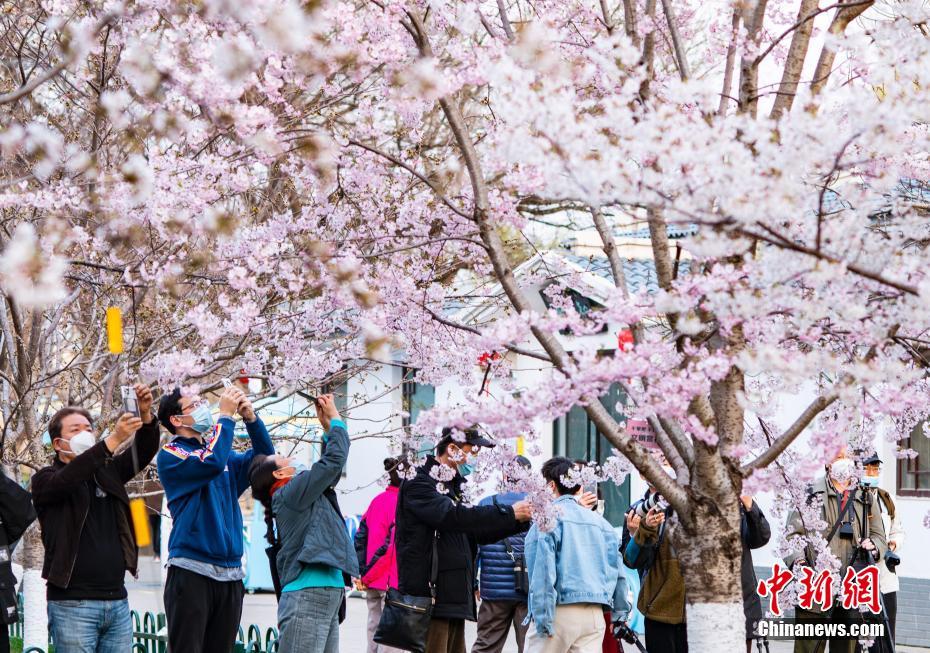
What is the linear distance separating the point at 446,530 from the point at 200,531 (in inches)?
66.2

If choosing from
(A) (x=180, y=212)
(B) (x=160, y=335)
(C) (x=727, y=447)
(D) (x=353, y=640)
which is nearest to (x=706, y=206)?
(C) (x=727, y=447)

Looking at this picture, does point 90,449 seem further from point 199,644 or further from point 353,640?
point 353,640

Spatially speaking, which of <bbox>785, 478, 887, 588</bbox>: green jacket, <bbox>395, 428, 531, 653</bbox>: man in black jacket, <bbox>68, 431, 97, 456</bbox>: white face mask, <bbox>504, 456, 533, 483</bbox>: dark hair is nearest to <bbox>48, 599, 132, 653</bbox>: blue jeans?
<bbox>68, 431, 97, 456</bbox>: white face mask

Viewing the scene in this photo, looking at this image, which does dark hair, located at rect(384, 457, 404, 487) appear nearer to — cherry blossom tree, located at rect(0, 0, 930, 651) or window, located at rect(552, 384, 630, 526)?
cherry blossom tree, located at rect(0, 0, 930, 651)

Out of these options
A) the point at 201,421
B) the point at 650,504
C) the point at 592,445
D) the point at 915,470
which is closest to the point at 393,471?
the point at 650,504

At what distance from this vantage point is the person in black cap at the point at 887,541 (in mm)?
9711

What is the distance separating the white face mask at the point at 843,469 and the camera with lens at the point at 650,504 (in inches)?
69.2

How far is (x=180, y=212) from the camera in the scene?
6.63 meters

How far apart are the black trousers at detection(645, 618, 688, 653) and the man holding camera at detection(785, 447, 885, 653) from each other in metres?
1.66

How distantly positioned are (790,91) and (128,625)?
4157 mm

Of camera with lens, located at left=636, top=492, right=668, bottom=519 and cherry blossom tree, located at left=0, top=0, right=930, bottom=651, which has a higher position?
cherry blossom tree, located at left=0, top=0, right=930, bottom=651

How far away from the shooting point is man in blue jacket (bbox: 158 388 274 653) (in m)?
6.23

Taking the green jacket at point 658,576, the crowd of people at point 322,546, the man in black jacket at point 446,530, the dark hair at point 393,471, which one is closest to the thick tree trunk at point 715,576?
the crowd of people at point 322,546

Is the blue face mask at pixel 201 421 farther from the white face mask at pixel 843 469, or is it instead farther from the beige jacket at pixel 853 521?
the beige jacket at pixel 853 521
